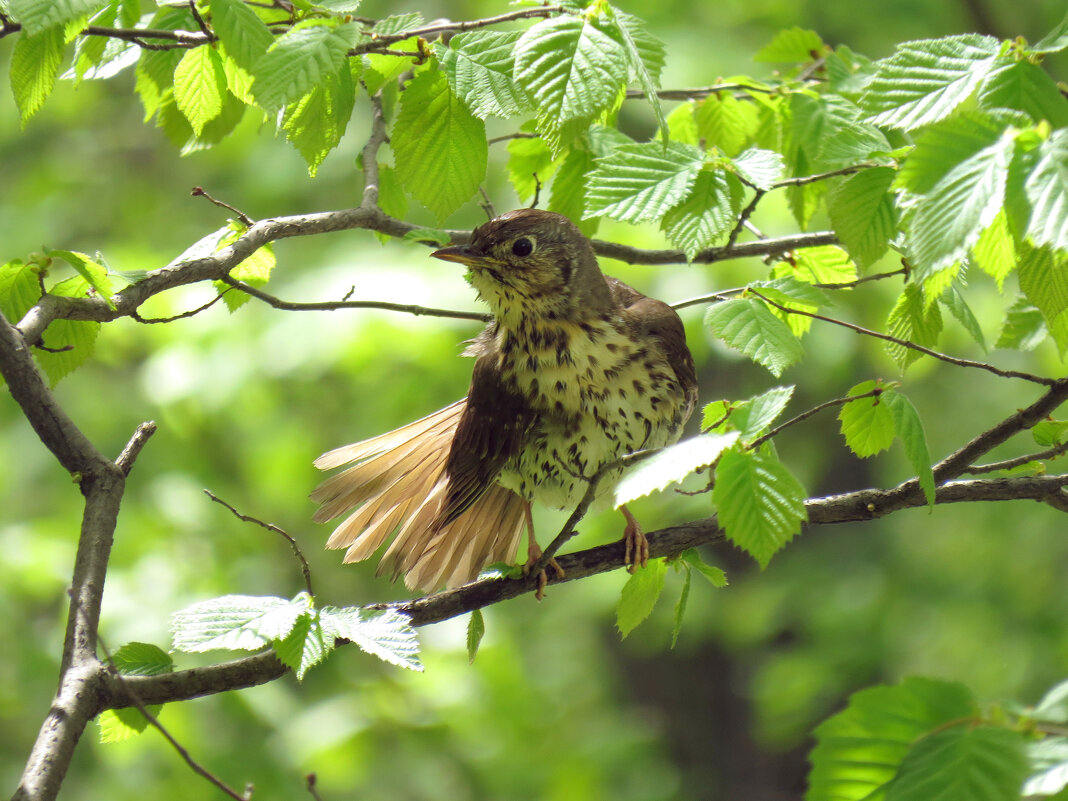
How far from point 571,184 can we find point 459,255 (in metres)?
0.40

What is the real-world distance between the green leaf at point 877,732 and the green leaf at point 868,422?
0.53 metres

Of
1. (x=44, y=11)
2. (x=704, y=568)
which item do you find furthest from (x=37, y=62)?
(x=704, y=568)

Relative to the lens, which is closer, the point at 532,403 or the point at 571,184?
the point at 571,184

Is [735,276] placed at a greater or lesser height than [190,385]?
greater

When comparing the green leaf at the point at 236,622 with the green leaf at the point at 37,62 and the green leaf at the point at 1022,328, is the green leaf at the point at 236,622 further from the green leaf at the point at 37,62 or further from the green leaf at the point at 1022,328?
the green leaf at the point at 1022,328

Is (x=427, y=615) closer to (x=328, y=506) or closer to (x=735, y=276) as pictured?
(x=328, y=506)

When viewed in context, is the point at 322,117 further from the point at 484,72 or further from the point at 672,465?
the point at 672,465

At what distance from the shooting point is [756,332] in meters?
2.17

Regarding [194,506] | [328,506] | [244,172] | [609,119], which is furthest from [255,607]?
[244,172]

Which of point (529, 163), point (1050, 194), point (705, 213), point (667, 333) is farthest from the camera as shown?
point (667, 333)

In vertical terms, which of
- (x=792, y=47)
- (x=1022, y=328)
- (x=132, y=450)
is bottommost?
(x=1022, y=328)

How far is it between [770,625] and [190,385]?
160 inches

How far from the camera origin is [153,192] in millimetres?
9328

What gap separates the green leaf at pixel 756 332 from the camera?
2.12 meters
